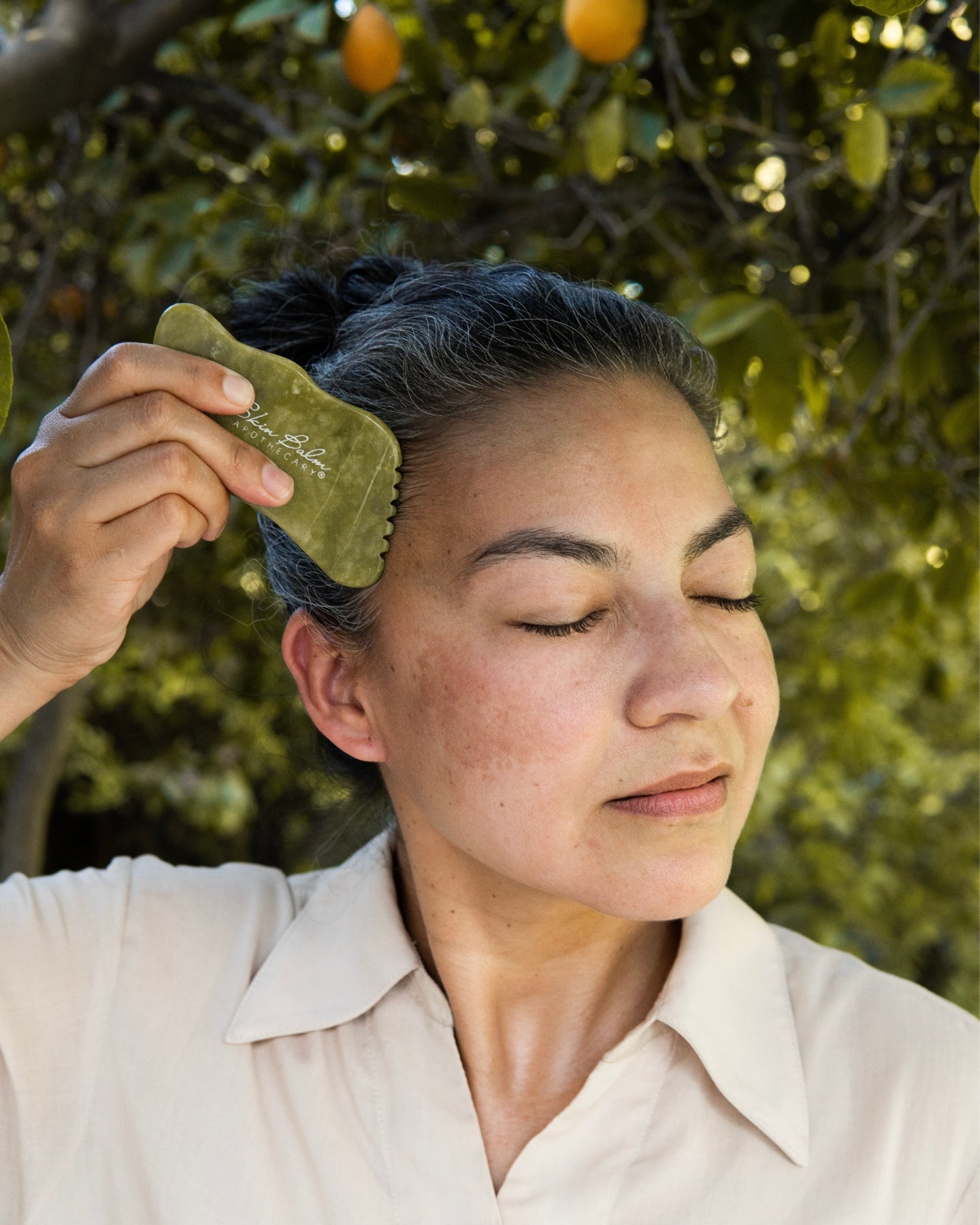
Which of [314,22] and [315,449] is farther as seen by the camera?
[314,22]

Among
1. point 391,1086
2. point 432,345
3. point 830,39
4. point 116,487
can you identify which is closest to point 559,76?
point 830,39

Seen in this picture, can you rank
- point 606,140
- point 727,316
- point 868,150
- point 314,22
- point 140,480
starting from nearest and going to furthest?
point 140,480 → point 868,150 → point 727,316 → point 606,140 → point 314,22

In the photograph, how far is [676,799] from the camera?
1200 millimetres

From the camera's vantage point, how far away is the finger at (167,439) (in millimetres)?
1166

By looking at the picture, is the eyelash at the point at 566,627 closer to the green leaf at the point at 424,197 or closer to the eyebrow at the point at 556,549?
the eyebrow at the point at 556,549

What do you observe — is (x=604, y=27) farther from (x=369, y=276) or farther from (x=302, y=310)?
(x=302, y=310)

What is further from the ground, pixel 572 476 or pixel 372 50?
pixel 372 50

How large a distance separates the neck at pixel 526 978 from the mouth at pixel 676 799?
206mm

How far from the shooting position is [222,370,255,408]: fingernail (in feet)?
3.85

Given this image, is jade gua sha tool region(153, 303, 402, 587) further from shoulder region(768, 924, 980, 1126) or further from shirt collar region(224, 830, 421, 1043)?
shoulder region(768, 924, 980, 1126)

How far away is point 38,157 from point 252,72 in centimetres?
48

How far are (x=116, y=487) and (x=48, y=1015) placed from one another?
62 centimetres

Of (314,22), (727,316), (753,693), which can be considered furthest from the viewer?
(314,22)

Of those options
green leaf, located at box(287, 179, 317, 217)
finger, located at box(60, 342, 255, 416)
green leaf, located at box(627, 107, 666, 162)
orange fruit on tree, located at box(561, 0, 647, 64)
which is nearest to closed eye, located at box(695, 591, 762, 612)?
finger, located at box(60, 342, 255, 416)
